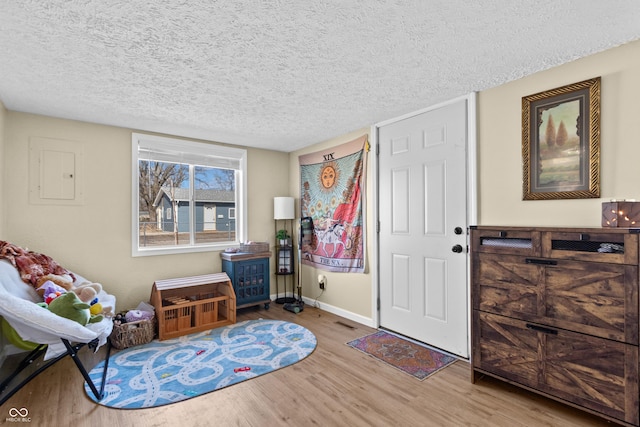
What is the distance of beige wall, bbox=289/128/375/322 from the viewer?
3.59m

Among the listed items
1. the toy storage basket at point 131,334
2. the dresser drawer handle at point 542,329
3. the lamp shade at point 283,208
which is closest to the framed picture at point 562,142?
the dresser drawer handle at point 542,329

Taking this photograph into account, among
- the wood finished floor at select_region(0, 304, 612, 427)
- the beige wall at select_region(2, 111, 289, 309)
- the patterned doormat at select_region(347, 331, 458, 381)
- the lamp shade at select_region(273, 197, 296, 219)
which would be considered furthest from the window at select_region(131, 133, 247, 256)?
the patterned doormat at select_region(347, 331, 458, 381)

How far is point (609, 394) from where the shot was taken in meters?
1.73

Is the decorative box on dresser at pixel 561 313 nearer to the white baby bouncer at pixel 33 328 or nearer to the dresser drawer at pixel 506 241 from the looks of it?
the dresser drawer at pixel 506 241

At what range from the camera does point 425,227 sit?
302cm

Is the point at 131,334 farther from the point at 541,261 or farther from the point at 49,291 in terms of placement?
the point at 541,261

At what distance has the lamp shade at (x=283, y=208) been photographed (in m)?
4.46

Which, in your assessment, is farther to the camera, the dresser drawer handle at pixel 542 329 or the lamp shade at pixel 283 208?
the lamp shade at pixel 283 208

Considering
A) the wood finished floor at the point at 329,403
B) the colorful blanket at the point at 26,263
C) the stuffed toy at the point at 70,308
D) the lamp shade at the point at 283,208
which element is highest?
the lamp shade at the point at 283,208

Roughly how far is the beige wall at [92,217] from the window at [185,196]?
0.44 feet

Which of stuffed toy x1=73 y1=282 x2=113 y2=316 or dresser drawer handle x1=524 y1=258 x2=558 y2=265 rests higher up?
dresser drawer handle x1=524 y1=258 x2=558 y2=265

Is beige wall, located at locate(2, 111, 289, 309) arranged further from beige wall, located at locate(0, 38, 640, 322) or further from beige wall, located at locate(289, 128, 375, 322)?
beige wall, located at locate(289, 128, 375, 322)

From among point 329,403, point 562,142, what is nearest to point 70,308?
point 329,403

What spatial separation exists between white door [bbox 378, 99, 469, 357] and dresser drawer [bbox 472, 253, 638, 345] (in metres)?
0.50
